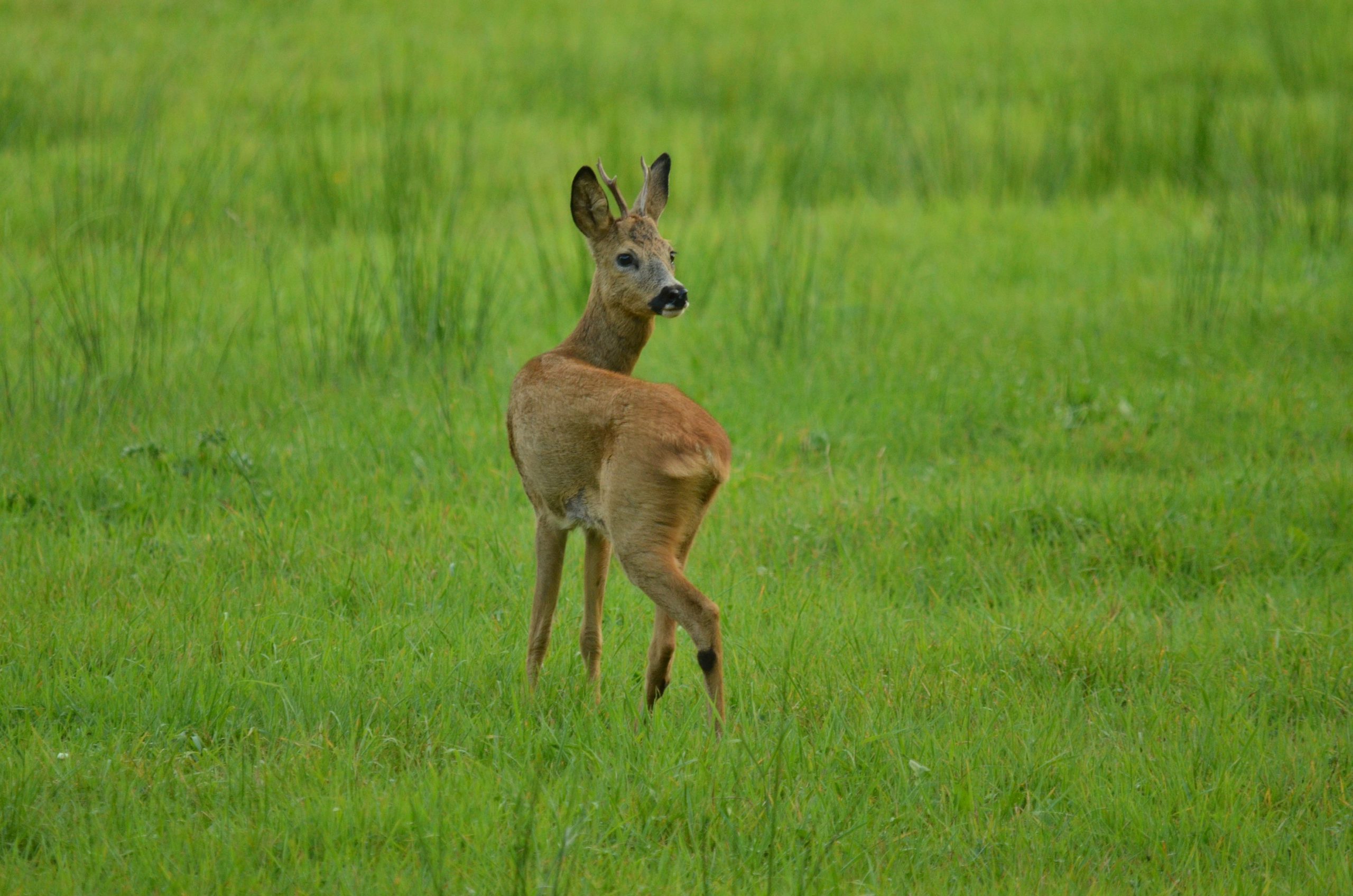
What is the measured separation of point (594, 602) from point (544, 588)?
0.17 m

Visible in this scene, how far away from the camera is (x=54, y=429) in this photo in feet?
21.1

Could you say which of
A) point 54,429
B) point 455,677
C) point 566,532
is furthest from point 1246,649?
point 54,429

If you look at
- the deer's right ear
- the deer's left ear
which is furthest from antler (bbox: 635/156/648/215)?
the deer's right ear

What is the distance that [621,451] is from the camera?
12.6 ft

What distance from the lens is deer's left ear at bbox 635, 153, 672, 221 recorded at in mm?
4602

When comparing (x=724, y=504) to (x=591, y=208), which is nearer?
(x=591, y=208)

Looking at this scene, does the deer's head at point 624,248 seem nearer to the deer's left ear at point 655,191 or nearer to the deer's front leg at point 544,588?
the deer's left ear at point 655,191

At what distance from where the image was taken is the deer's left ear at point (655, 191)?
4602 millimetres

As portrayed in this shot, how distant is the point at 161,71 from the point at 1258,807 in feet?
38.4

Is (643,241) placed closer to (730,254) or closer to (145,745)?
(145,745)

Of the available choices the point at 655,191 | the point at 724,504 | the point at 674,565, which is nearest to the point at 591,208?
the point at 655,191

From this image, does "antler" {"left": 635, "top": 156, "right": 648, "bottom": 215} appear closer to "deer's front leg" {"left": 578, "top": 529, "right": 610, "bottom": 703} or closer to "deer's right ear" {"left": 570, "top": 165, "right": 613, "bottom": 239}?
"deer's right ear" {"left": 570, "top": 165, "right": 613, "bottom": 239}

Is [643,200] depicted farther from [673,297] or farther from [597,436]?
[597,436]

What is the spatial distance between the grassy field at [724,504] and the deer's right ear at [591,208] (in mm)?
1472
